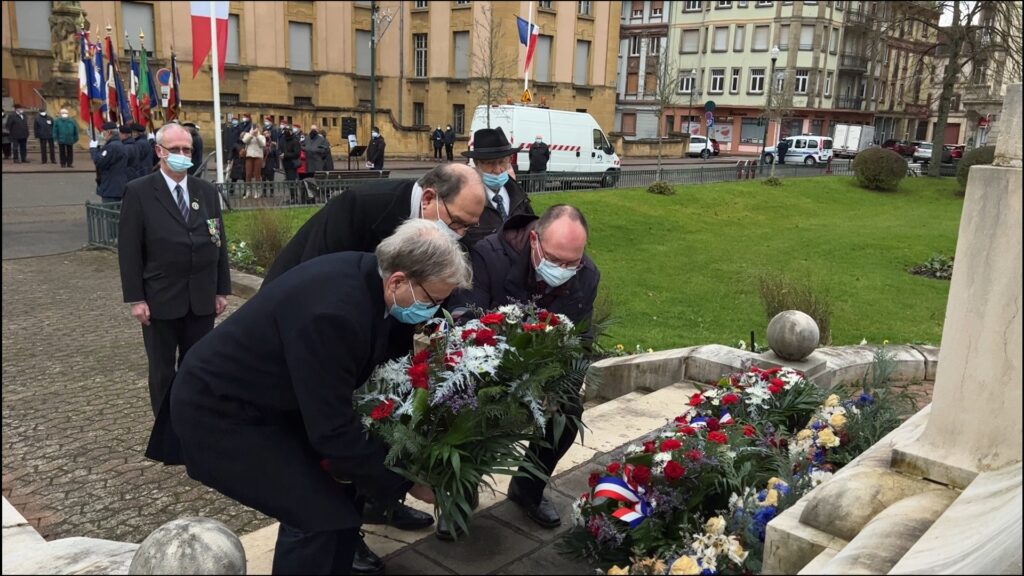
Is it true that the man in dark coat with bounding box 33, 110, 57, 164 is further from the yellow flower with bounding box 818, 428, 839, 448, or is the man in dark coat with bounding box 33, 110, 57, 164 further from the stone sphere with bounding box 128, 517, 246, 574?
the yellow flower with bounding box 818, 428, 839, 448

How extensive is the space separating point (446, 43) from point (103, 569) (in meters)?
32.8

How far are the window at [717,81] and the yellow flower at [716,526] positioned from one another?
61102 millimetres

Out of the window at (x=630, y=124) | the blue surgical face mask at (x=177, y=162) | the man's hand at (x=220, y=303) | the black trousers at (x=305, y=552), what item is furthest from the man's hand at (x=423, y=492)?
the window at (x=630, y=124)

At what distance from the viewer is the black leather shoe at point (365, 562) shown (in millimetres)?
3420

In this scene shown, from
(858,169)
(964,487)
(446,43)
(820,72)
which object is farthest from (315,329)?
(820,72)

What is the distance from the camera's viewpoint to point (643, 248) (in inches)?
600

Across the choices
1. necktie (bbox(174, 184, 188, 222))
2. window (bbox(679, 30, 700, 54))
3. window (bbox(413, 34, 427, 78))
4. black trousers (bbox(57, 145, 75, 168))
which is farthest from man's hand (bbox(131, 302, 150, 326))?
window (bbox(679, 30, 700, 54))

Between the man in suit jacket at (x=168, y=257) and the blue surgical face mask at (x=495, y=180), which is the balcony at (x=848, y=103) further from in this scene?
the man in suit jacket at (x=168, y=257)

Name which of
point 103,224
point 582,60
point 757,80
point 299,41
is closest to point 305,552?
point 299,41

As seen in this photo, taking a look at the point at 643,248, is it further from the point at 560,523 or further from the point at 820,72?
the point at 820,72

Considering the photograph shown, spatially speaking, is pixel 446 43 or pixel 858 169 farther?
pixel 446 43

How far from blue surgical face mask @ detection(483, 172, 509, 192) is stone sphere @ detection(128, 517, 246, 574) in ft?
10.4

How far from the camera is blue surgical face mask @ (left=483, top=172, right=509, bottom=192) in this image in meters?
5.16

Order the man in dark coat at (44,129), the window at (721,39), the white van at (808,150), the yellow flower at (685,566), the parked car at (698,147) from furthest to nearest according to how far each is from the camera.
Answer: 1. the window at (721,39)
2. the parked car at (698,147)
3. the white van at (808,150)
4. the man in dark coat at (44,129)
5. the yellow flower at (685,566)
